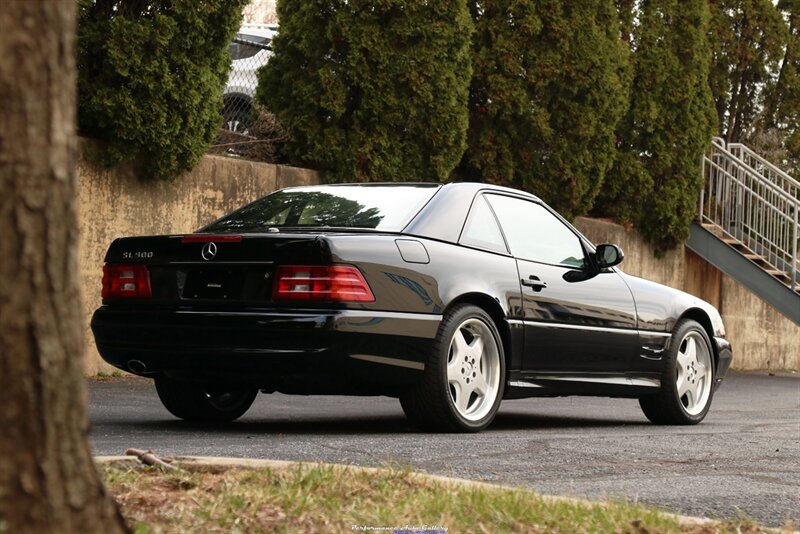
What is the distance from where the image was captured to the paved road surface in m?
5.04

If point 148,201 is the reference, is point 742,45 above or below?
above

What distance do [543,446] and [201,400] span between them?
82.7 inches

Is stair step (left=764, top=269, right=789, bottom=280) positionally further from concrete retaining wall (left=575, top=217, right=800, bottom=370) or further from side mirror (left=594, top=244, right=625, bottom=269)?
side mirror (left=594, top=244, right=625, bottom=269)

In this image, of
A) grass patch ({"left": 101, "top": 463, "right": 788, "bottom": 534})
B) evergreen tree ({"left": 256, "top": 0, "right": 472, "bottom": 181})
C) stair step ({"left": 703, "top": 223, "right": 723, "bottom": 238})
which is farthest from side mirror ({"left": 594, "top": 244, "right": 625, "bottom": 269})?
stair step ({"left": 703, "top": 223, "right": 723, "bottom": 238})

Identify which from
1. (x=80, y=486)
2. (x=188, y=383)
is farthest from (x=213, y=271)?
(x=80, y=486)

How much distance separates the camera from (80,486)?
8.04 ft

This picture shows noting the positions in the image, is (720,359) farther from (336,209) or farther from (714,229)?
(714,229)

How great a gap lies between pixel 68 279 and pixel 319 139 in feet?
35.3

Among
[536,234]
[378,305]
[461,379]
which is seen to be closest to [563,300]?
[536,234]

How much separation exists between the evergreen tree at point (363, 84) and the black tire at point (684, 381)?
4.93 meters

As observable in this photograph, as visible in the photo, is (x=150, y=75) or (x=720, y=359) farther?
(x=150, y=75)

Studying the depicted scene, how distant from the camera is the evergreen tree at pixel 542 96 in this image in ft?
51.2

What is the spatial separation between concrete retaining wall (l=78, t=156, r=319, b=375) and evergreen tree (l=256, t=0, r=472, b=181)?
0.78m

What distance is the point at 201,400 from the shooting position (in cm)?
748
